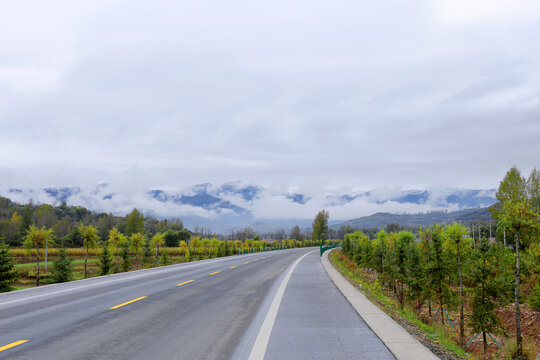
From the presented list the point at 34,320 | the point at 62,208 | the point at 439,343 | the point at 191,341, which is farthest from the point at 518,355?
the point at 62,208

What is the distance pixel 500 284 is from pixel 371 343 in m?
11.0

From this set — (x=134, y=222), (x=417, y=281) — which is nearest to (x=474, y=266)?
(x=417, y=281)

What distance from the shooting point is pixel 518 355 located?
11.0 metres

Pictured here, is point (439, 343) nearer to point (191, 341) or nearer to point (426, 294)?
point (191, 341)

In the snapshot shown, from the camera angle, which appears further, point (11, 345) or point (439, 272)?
point (439, 272)

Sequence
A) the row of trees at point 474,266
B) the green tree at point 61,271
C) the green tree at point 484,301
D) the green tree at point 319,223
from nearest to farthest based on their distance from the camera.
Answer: the row of trees at point 474,266 < the green tree at point 484,301 < the green tree at point 61,271 < the green tree at point 319,223

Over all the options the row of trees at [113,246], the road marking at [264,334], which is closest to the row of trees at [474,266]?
the road marking at [264,334]

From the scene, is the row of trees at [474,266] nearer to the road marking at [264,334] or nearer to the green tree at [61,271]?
the road marking at [264,334]

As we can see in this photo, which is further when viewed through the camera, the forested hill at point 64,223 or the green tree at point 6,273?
the forested hill at point 64,223

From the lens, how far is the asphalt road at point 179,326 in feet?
19.3

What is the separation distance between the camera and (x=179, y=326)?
7.67 meters

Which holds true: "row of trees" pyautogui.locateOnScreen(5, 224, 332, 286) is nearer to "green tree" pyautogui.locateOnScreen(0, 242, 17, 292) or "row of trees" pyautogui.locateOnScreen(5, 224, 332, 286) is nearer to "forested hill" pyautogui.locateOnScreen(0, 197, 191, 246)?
"green tree" pyautogui.locateOnScreen(0, 242, 17, 292)

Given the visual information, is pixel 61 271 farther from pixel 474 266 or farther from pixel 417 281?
pixel 474 266

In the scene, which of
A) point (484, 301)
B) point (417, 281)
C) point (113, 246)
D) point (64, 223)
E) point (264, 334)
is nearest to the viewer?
point (264, 334)
